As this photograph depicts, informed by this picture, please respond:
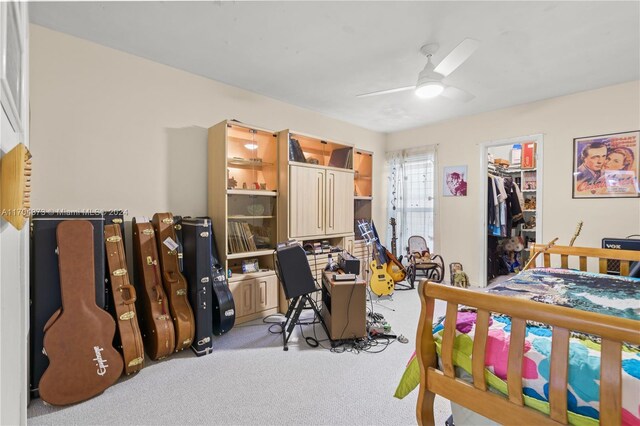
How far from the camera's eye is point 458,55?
2.11 m

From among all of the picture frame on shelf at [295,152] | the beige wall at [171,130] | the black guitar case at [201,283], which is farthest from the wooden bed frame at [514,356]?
the beige wall at [171,130]

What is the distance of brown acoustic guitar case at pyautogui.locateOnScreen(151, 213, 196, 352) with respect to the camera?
2467mm

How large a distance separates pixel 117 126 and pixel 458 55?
9.52 feet

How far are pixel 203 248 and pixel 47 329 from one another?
42.5 inches

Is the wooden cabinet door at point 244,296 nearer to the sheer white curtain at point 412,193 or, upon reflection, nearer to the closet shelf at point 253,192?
the closet shelf at point 253,192

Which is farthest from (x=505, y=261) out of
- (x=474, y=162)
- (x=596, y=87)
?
(x=596, y=87)

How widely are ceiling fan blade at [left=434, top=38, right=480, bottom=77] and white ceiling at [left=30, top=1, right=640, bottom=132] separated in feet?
0.94

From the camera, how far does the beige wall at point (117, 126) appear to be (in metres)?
2.36

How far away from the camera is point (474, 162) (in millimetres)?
4430

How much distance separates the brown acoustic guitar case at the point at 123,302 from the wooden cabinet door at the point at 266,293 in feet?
4.04

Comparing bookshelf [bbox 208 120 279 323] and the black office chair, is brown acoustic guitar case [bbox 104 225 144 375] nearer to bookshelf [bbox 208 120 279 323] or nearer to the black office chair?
bookshelf [bbox 208 120 279 323]

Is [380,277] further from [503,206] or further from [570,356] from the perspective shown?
[570,356]

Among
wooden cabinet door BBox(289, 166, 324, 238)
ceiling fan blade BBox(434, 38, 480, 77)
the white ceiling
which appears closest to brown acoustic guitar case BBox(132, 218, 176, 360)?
wooden cabinet door BBox(289, 166, 324, 238)

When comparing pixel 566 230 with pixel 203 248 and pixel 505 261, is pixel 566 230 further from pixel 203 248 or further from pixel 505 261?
pixel 203 248
